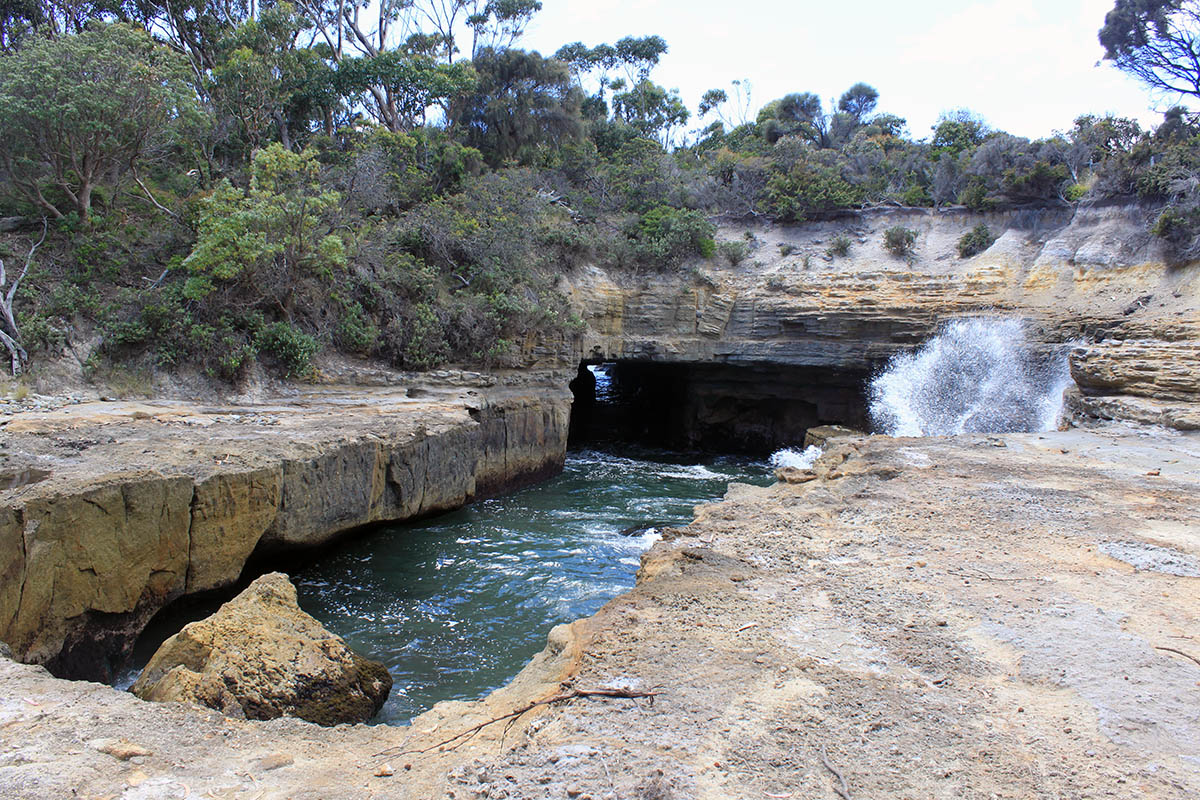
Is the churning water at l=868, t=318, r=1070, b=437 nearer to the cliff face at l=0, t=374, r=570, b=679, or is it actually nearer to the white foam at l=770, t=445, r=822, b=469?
the white foam at l=770, t=445, r=822, b=469

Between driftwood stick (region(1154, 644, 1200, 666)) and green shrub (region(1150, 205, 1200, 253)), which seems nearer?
driftwood stick (region(1154, 644, 1200, 666))

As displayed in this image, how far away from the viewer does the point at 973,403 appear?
17.4 metres

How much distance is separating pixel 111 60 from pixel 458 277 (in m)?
7.36

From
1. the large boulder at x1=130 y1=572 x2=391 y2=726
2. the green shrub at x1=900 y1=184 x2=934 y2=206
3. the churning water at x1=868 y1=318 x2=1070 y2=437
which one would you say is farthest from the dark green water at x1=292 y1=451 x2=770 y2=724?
the green shrub at x1=900 y1=184 x2=934 y2=206

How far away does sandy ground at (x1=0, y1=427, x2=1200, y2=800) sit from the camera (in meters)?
2.99

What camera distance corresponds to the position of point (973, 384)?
1738 cm

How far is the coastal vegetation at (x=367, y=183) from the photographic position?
474 inches

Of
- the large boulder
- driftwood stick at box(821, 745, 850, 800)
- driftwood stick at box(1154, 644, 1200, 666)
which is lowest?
the large boulder

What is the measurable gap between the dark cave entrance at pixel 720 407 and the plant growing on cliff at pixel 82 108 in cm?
1180

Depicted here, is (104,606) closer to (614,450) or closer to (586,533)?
(586,533)

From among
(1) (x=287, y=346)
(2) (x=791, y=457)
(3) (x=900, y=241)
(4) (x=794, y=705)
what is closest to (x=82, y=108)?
(1) (x=287, y=346)

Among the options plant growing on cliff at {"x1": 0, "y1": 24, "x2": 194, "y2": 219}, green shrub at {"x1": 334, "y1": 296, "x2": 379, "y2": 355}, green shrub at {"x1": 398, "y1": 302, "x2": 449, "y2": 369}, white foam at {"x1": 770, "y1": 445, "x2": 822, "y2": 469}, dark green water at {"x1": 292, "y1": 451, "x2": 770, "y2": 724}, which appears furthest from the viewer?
white foam at {"x1": 770, "y1": 445, "x2": 822, "y2": 469}

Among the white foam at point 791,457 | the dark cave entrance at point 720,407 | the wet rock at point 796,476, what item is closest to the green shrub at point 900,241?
the dark cave entrance at point 720,407

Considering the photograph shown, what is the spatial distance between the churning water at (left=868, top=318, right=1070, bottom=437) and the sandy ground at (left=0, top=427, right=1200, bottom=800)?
1162 centimetres
